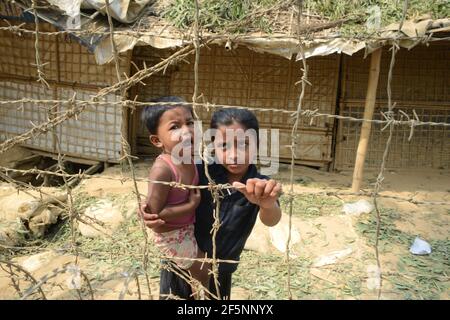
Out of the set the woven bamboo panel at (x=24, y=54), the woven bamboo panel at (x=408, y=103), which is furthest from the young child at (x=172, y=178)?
the woven bamboo panel at (x=24, y=54)

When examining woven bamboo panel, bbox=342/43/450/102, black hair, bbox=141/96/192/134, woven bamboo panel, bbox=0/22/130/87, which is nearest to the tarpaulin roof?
woven bamboo panel, bbox=0/22/130/87

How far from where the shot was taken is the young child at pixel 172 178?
5.53 ft

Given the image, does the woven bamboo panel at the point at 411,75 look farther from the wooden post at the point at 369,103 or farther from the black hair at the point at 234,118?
the black hair at the point at 234,118

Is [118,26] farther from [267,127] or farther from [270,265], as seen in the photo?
[270,265]

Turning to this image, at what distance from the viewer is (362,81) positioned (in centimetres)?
652

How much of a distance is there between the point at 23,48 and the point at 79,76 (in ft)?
3.17

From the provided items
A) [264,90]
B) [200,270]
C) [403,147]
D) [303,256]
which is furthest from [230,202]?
[403,147]

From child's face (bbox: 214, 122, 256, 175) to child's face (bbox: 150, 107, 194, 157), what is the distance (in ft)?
0.36

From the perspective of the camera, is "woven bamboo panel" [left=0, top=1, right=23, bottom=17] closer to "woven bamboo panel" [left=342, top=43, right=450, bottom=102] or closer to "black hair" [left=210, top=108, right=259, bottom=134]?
"woven bamboo panel" [left=342, top=43, right=450, bottom=102]

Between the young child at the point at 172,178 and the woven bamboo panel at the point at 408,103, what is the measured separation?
514 cm

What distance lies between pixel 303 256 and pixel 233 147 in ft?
8.81

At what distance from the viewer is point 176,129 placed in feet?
5.66

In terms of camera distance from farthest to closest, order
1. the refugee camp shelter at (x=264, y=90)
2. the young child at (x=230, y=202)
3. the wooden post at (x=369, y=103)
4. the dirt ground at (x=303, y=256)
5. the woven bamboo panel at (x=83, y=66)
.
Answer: the refugee camp shelter at (x=264, y=90) → the woven bamboo panel at (x=83, y=66) → the wooden post at (x=369, y=103) → the dirt ground at (x=303, y=256) → the young child at (x=230, y=202)

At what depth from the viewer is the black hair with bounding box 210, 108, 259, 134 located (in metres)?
1.71
